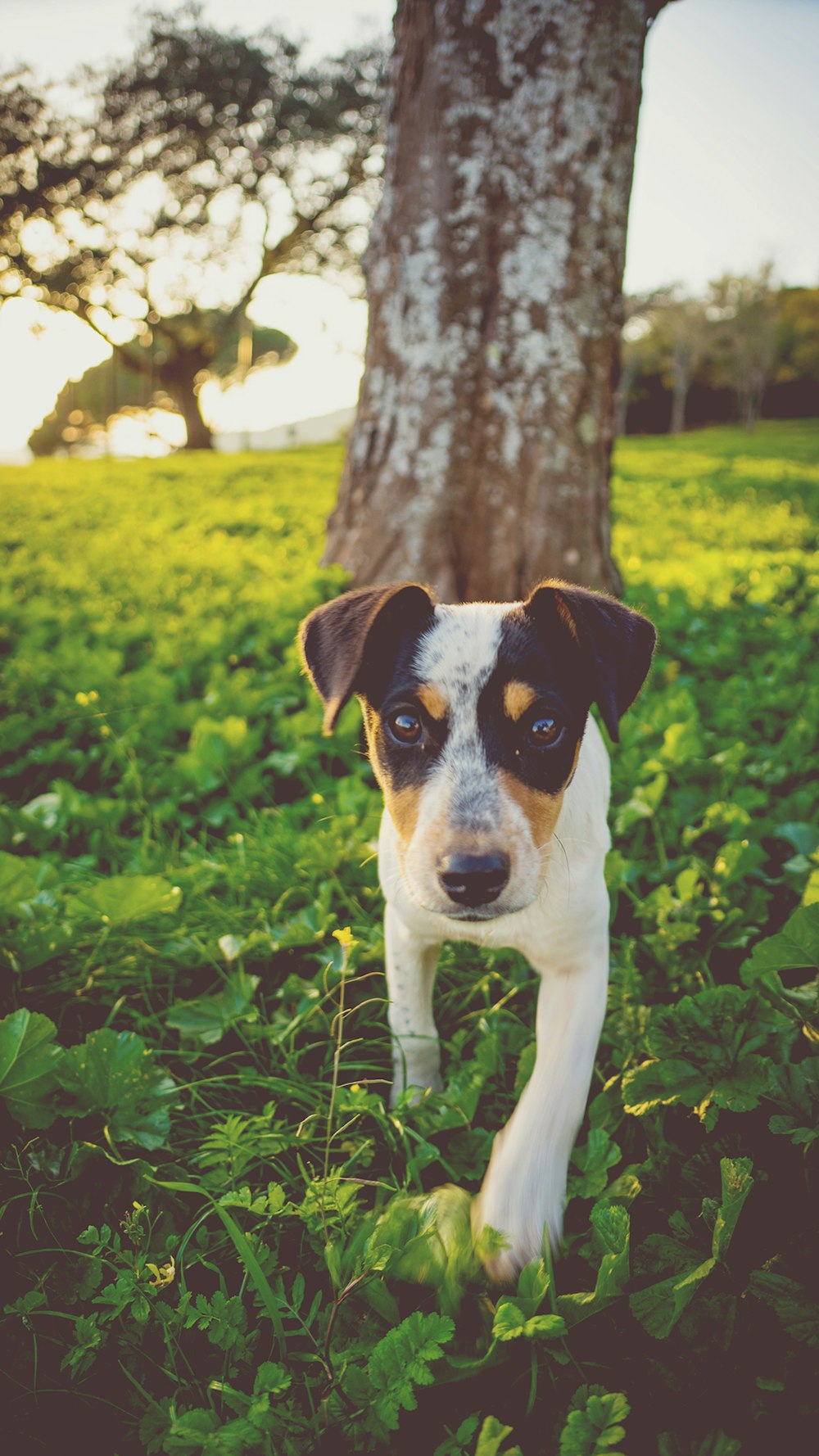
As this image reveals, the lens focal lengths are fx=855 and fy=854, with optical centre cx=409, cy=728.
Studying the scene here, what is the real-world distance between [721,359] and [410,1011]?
230 ft

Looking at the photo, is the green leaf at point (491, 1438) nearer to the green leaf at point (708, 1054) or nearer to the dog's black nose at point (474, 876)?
the green leaf at point (708, 1054)

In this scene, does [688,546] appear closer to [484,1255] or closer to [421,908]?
[421,908]

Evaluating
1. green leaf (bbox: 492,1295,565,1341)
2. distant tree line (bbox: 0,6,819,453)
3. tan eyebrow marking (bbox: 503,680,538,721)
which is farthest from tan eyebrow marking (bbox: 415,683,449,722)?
distant tree line (bbox: 0,6,819,453)

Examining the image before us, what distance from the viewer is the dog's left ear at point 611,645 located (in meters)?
2.14

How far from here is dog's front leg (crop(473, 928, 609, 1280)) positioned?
1.89 meters

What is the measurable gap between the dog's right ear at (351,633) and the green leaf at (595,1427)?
147 centimetres

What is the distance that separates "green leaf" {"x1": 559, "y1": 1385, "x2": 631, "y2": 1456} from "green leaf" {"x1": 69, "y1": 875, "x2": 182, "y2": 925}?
5.85 feet

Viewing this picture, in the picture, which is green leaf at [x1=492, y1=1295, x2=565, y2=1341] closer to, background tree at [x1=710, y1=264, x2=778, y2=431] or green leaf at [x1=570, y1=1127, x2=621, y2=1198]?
green leaf at [x1=570, y1=1127, x2=621, y2=1198]

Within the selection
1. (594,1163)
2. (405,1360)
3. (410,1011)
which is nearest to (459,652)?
(410,1011)

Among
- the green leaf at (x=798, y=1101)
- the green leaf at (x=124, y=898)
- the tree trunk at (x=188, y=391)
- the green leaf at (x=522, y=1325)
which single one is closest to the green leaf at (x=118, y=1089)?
the green leaf at (x=124, y=898)

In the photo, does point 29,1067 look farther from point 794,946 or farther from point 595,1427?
point 794,946

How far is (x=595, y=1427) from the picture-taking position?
57.4 inches

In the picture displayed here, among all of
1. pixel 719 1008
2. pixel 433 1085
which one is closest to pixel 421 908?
pixel 433 1085

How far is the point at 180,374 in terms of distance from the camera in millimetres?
34594
